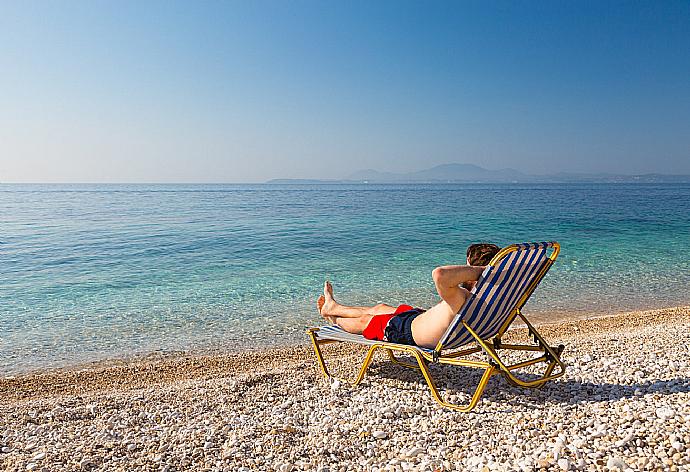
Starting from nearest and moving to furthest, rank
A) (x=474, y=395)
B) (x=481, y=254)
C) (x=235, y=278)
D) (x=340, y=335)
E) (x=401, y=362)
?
(x=474, y=395)
(x=481, y=254)
(x=340, y=335)
(x=401, y=362)
(x=235, y=278)

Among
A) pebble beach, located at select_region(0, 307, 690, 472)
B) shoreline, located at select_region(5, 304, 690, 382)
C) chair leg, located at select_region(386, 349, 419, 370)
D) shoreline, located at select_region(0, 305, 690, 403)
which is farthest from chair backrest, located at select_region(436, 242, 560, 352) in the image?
shoreline, located at select_region(5, 304, 690, 382)

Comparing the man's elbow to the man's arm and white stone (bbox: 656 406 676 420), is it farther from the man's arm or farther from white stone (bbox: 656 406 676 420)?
white stone (bbox: 656 406 676 420)

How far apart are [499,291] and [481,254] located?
0.42 metres

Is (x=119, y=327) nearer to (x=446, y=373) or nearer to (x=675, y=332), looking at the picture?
(x=446, y=373)

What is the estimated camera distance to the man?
158 inches

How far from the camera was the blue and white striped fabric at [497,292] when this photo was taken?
13.1 ft

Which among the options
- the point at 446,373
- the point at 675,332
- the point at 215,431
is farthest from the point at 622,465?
the point at 675,332

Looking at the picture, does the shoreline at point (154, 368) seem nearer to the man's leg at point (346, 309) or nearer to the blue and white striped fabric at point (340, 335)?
the man's leg at point (346, 309)

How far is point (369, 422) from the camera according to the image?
13.0ft

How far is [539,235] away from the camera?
22.8 metres

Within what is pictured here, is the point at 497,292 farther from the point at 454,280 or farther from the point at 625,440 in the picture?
the point at 625,440

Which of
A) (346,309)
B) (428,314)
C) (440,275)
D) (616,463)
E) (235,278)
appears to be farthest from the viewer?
(235,278)

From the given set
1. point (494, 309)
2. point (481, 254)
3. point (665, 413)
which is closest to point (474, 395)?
point (494, 309)

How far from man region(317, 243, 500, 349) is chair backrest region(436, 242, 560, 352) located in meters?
0.10
